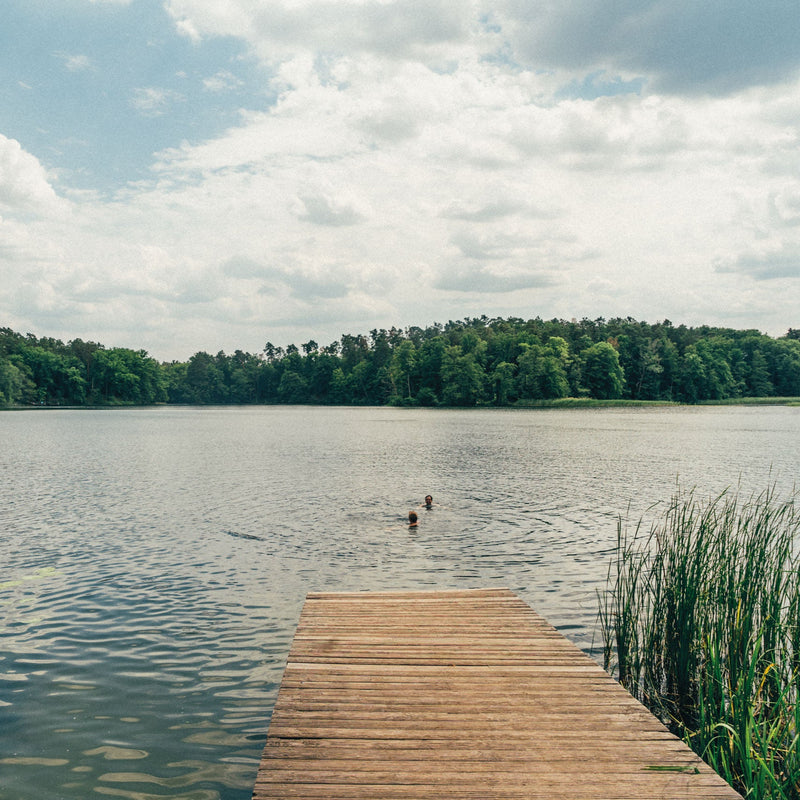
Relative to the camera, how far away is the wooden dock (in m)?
3.95

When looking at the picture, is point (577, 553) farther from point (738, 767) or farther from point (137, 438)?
point (137, 438)

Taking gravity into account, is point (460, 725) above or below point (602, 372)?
below

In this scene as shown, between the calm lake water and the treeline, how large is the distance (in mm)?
88238

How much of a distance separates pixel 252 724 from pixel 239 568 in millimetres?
6482

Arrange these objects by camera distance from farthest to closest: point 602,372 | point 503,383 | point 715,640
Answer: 1. point 602,372
2. point 503,383
3. point 715,640

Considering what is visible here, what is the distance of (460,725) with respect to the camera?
15.4ft

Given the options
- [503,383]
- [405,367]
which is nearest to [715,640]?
[503,383]

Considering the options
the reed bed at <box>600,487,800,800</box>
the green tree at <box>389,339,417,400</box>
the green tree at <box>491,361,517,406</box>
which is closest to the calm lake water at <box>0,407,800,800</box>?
the reed bed at <box>600,487,800,800</box>

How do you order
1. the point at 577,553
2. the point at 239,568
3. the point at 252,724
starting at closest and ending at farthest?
1. the point at 252,724
2. the point at 239,568
3. the point at 577,553

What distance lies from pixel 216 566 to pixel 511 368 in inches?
4346

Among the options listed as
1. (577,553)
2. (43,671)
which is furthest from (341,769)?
(577,553)

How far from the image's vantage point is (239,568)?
12742 millimetres

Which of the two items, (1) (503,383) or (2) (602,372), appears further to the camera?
(2) (602,372)

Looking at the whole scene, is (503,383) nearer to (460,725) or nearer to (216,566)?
(216,566)
